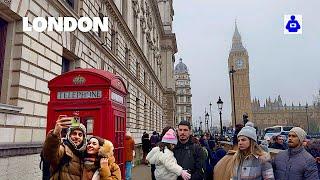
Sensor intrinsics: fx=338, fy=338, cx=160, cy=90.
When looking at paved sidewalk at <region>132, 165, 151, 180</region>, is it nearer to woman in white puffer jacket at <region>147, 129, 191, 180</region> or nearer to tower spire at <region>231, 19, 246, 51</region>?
woman in white puffer jacket at <region>147, 129, 191, 180</region>

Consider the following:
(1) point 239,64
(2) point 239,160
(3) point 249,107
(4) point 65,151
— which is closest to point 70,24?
(4) point 65,151

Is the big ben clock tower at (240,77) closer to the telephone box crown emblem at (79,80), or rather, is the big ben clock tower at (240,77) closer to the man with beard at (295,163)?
the telephone box crown emblem at (79,80)

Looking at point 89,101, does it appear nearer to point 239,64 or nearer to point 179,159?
point 179,159

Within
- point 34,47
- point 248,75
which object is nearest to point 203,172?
point 34,47

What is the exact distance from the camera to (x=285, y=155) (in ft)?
16.6

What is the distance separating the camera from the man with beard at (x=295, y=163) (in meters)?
4.73

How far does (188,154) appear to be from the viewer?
5180 millimetres

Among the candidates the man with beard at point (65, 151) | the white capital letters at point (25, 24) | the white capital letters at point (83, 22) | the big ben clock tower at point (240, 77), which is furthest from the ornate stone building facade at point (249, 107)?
the man with beard at point (65, 151)

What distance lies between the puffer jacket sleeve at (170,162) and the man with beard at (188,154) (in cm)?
12

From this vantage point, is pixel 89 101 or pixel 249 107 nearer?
pixel 89 101

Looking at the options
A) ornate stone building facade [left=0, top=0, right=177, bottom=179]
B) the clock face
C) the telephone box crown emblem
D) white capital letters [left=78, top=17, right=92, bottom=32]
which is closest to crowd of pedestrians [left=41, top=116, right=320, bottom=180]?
the telephone box crown emblem

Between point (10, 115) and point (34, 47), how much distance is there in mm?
2243

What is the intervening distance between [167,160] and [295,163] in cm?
184

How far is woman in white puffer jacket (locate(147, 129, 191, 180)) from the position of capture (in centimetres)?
500
